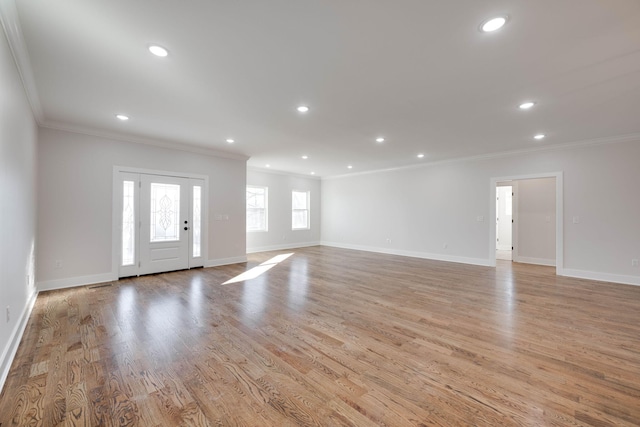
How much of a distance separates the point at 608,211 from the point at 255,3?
6668 millimetres

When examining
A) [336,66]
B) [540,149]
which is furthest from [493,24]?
[540,149]

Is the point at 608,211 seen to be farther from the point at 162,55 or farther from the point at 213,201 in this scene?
the point at 213,201

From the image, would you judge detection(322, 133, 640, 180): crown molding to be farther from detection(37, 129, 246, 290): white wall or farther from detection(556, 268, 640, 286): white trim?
detection(37, 129, 246, 290): white wall

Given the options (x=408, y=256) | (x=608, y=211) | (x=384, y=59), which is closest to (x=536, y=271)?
(x=608, y=211)

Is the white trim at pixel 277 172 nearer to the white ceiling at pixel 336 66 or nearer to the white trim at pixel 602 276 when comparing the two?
the white ceiling at pixel 336 66

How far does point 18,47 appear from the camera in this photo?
7.38 ft

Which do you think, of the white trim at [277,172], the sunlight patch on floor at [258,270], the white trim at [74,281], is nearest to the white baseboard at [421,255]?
the white trim at [277,172]

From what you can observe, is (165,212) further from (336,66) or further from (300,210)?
(300,210)

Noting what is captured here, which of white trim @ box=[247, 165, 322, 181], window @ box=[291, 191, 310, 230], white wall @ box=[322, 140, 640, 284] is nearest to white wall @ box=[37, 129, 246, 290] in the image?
white trim @ box=[247, 165, 322, 181]

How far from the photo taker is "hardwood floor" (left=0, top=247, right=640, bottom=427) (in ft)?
5.51

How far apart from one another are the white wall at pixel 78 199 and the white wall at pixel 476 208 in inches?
230

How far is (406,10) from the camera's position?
186cm

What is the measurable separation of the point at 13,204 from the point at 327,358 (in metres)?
3.21

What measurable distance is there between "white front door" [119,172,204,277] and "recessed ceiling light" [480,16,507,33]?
5.55 metres
